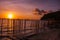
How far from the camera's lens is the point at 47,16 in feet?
17.8

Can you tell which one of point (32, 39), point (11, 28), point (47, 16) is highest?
point (47, 16)

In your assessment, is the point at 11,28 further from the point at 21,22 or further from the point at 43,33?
the point at 43,33

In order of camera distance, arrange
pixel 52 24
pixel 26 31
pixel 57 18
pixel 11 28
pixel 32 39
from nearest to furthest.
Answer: pixel 32 39 → pixel 11 28 → pixel 26 31 → pixel 52 24 → pixel 57 18

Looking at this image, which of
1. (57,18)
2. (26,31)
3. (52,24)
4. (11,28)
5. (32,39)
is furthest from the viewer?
(57,18)

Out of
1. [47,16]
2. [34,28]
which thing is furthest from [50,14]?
[34,28]

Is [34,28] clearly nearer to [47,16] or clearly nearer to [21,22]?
[21,22]

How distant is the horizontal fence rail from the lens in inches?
162

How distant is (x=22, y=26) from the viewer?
4441 mm

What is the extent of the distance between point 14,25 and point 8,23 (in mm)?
218

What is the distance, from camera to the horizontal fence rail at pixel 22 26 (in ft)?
13.5

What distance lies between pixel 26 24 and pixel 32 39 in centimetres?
68

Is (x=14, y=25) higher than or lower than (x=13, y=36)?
higher

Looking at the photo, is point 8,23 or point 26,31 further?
point 26,31

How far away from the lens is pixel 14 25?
14.0 feet
